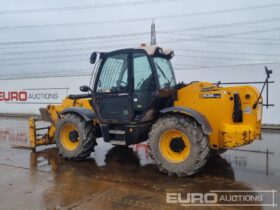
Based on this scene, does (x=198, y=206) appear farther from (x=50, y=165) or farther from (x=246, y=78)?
(x=246, y=78)

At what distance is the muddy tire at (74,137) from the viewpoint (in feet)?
24.0

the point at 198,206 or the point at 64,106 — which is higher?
the point at 64,106

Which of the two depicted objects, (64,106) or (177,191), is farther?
(64,106)

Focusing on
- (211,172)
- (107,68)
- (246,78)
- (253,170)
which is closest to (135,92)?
(107,68)

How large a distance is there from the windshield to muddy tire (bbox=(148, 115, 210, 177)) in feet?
3.02

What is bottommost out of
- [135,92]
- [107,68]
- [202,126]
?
[202,126]

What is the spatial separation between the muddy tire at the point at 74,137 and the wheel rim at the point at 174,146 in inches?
72.7

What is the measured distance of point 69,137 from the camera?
25.4ft

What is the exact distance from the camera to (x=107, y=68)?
7246 millimetres

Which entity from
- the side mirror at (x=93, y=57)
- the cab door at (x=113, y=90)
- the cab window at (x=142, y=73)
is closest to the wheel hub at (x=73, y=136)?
the cab door at (x=113, y=90)

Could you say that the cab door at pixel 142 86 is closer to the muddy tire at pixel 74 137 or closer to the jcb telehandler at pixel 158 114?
the jcb telehandler at pixel 158 114

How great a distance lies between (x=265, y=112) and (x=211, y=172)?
927cm

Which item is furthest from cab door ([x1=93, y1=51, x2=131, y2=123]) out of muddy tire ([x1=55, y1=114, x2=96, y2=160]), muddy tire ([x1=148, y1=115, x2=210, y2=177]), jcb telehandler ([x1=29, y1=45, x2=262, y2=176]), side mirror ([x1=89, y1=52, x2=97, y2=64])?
muddy tire ([x1=148, y1=115, x2=210, y2=177])

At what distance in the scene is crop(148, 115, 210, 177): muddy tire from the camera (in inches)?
233
